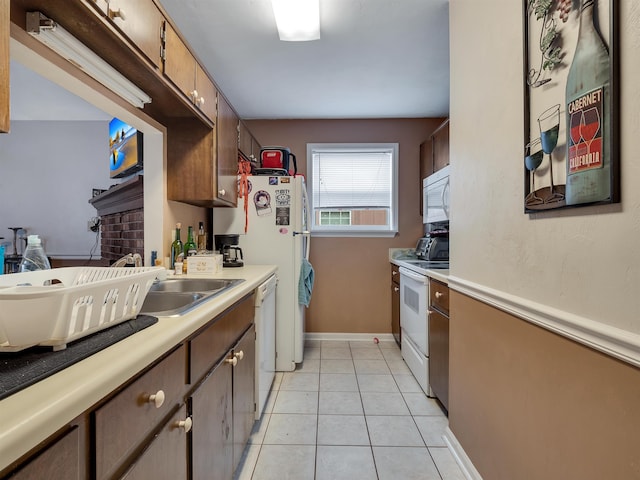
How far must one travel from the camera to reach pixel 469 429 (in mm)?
1505

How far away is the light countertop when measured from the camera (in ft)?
1.30

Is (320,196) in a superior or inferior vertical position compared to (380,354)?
superior

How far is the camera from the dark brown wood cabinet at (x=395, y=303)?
127 inches

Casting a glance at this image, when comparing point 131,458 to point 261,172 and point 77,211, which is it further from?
point 77,211

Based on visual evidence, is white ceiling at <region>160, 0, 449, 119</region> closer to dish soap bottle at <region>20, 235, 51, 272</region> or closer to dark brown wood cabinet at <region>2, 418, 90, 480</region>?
dish soap bottle at <region>20, 235, 51, 272</region>

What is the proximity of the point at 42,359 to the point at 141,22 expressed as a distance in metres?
1.21

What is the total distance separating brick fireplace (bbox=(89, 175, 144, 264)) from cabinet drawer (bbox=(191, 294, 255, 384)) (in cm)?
94

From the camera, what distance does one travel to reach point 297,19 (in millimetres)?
1918

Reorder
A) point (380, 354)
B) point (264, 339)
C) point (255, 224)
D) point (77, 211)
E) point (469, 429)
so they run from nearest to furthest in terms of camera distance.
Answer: point (469, 429) → point (264, 339) → point (255, 224) → point (380, 354) → point (77, 211)

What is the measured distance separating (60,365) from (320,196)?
10.5ft

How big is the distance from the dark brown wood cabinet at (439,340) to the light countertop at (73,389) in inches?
62.1

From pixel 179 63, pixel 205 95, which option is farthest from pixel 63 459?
pixel 205 95

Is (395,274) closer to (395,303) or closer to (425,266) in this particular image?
(395,303)

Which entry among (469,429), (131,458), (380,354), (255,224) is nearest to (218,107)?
(255,224)
